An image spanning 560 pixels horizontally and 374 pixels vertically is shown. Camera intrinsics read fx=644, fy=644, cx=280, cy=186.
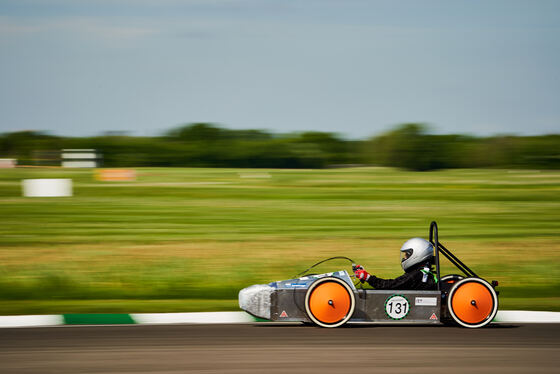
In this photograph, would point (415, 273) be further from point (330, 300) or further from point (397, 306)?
point (330, 300)

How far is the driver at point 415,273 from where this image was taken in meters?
5.84

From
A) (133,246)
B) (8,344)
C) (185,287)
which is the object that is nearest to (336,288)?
(8,344)

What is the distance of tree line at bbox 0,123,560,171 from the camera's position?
5566 cm

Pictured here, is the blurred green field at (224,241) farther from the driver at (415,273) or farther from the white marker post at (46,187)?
the driver at (415,273)

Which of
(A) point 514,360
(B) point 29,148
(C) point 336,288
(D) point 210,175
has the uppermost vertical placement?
(B) point 29,148

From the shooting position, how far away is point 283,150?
61.7 metres

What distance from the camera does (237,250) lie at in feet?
41.9

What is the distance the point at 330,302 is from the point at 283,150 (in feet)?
184

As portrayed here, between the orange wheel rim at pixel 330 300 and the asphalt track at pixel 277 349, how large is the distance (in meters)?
0.17

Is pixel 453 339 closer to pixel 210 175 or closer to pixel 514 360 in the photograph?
pixel 514 360

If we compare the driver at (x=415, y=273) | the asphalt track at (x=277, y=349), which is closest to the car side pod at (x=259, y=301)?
the asphalt track at (x=277, y=349)

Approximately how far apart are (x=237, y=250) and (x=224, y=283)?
349cm

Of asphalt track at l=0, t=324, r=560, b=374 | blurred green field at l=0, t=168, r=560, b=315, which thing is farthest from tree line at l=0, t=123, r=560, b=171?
asphalt track at l=0, t=324, r=560, b=374

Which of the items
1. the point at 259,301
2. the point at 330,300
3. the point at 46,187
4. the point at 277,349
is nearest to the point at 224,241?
the point at 259,301
